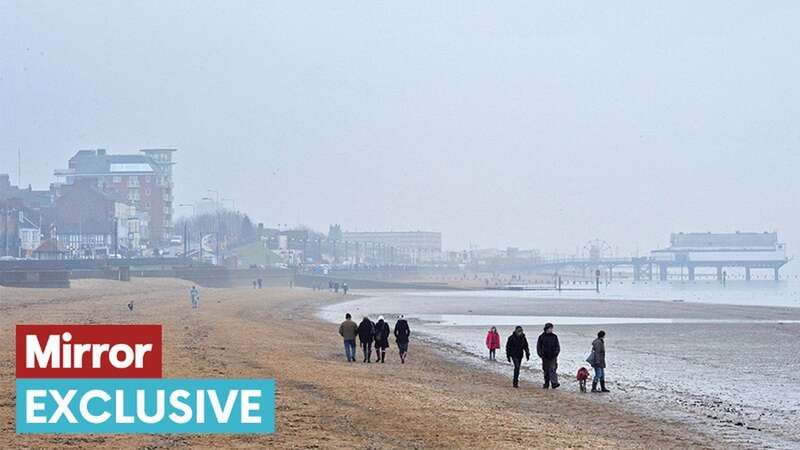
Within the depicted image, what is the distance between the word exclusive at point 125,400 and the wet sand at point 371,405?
0.81ft

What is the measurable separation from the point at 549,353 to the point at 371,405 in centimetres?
708

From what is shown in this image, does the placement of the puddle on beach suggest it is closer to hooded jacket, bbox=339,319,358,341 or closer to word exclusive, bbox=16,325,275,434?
hooded jacket, bbox=339,319,358,341

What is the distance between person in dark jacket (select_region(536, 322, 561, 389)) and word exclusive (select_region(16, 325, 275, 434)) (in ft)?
23.7

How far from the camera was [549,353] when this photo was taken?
100 ft

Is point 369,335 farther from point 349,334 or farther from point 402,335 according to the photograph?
point 402,335

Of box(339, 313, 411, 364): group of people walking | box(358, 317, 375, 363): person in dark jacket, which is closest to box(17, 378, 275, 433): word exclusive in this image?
box(339, 313, 411, 364): group of people walking

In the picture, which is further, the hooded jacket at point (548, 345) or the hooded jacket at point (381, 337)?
the hooded jacket at point (381, 337)

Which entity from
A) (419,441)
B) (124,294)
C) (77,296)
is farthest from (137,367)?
(124,294)

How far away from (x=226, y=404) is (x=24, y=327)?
84.7ft

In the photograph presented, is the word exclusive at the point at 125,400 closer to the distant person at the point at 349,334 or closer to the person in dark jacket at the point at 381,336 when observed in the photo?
the distant person at the point at 349,334

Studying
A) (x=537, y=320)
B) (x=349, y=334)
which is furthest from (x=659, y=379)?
(x=537, y=320)

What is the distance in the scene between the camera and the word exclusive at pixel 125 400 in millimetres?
19422

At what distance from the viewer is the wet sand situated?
Answer: 20.2 metres

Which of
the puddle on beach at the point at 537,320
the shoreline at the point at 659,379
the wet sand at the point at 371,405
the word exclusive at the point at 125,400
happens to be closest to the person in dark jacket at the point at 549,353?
the shoreline at the point at 659,379
